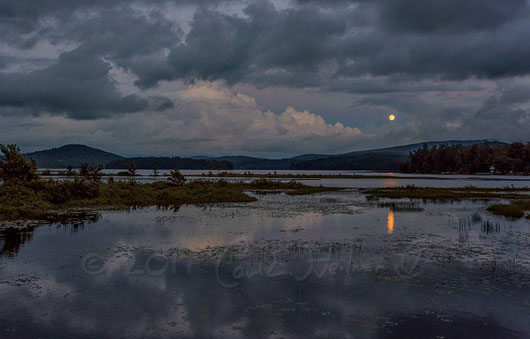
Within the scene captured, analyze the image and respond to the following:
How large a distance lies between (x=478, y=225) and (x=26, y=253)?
33.7 metres

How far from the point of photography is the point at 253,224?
1428 inches

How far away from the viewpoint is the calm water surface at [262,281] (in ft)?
45.8

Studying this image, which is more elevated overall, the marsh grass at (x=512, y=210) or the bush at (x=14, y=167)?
the bush at (x=14, y=167)

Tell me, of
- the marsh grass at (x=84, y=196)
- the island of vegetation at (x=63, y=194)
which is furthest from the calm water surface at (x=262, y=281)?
the island of vegetation at (x=63, y=194)

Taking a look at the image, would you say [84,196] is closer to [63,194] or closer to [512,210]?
[63,194]

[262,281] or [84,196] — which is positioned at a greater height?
[84,196]

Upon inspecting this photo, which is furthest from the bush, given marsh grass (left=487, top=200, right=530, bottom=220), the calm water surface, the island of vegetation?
marsh grass (left=487, top=200, right=530, bottom=220)

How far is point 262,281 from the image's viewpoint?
19.0 metres

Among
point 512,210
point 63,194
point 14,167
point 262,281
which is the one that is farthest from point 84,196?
point 512,210

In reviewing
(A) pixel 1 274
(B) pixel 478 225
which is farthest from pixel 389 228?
(A) pixel 1 274

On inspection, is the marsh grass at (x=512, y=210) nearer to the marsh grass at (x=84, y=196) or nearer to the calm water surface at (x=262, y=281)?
the calm water surface at (x=262, y=281)

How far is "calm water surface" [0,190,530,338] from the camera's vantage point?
13953 millimetres

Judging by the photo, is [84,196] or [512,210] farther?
[84,196]

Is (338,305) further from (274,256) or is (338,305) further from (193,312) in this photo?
(274,256)
